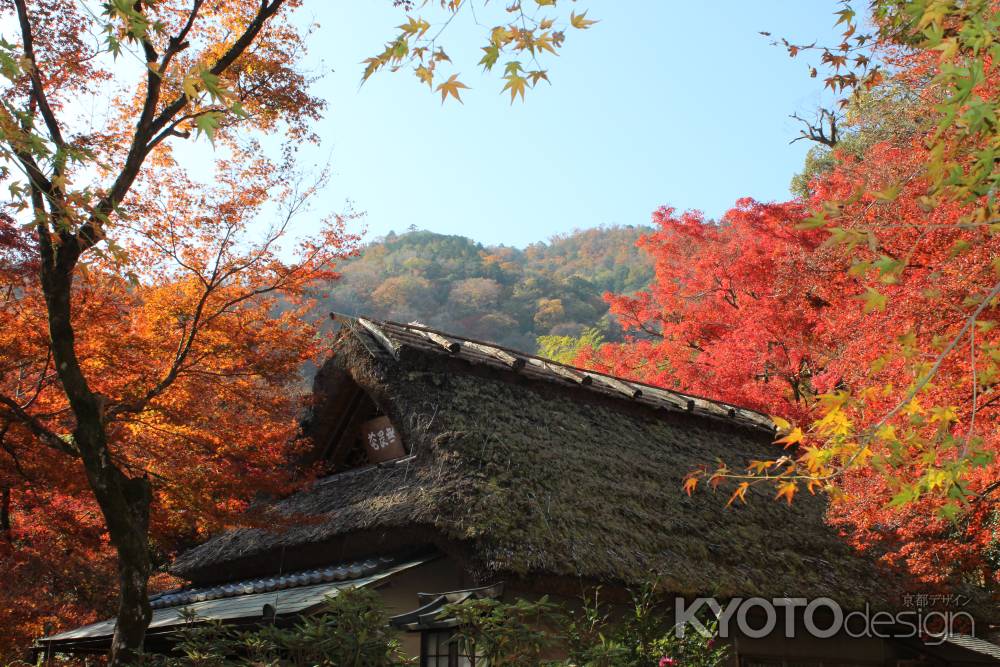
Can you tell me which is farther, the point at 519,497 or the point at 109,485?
the point at 519,497

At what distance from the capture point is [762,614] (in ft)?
26.3

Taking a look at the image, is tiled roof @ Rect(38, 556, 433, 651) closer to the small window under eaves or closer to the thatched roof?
the thatched roof

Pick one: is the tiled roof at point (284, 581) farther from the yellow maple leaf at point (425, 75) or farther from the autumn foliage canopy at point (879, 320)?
the yellow maple leaf at point (425, 75)

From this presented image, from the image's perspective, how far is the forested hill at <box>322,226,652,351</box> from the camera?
3872 cm

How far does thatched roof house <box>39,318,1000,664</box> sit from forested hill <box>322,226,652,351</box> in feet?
80.7

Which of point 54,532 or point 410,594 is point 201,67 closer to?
point 410,594

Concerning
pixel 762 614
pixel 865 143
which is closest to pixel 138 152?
pixel 762 614

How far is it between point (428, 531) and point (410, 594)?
0.80 metres

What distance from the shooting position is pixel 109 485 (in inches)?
225

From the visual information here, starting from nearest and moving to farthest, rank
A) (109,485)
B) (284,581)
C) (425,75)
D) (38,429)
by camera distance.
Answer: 1. (425,75)
2. (109,485)
3. (38,429)
4. (284,581)

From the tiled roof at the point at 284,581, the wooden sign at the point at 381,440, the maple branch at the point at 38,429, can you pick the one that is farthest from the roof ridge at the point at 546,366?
the maple branch at the point at 38,429

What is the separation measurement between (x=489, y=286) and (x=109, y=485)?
35.8 metres

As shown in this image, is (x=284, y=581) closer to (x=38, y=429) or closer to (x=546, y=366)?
(x=38, y=429)

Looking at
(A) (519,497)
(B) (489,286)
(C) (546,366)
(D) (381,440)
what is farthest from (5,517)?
(B) (489,286)
